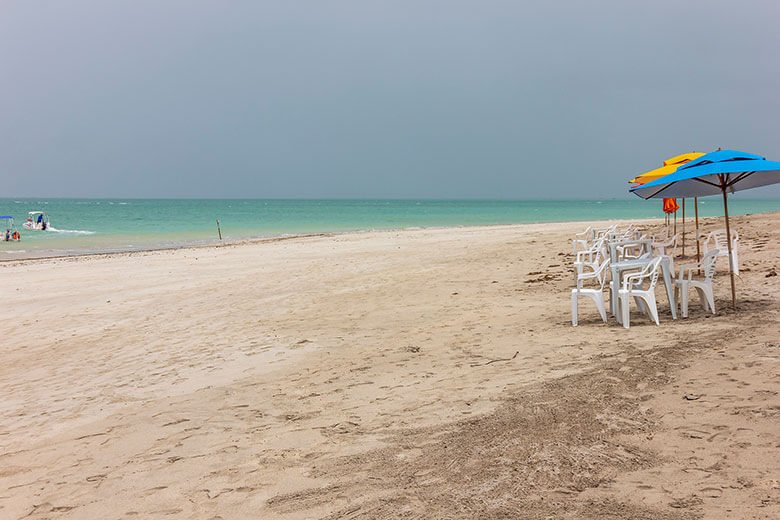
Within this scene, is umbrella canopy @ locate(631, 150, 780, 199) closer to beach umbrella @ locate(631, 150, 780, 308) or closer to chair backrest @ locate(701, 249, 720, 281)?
beach umbrella @ locate(631, 150, 780, 308)

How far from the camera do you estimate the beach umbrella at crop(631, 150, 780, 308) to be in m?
6.80

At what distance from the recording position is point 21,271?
17.3m

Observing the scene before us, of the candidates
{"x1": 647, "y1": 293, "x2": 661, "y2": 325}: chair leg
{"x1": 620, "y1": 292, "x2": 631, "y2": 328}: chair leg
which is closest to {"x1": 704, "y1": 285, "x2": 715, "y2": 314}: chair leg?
{"x1": 647, "y1": 293, "x2": 661, "y2": 325}: chair leg

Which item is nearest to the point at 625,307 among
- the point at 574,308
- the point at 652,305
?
the point at 652,305

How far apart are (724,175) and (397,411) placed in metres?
5.60

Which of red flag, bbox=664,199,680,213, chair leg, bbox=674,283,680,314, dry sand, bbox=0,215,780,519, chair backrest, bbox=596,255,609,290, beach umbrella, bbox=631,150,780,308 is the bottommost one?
dry sand, bbox=0,215,780,519

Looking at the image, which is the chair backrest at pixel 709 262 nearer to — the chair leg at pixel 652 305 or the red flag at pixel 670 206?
the chair leg at pixel 652 305

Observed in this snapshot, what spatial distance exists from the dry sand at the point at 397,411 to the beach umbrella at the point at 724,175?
4.79 ft

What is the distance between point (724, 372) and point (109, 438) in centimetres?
492

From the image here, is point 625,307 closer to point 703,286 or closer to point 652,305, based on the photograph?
point 652,305

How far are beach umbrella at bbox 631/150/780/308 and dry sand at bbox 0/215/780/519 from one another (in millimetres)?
1460

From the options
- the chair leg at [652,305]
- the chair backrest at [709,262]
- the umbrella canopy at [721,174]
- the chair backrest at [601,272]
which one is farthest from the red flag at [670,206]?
the chair leg at [652,305]

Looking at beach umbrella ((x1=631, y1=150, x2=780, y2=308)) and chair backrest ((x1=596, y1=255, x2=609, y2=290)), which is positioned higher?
beach umbrella ((x1=631, y1=150, x2=780, y2=308))

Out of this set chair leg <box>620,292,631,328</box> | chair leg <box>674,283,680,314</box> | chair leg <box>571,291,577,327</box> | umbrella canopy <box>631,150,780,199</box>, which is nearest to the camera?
umbrella canopy <box>631,150,780,199</box>
